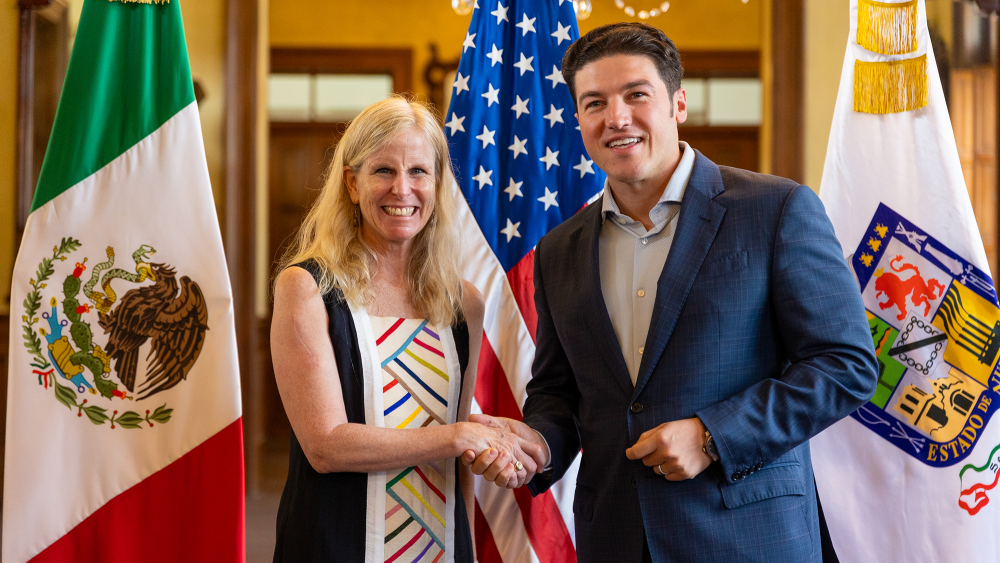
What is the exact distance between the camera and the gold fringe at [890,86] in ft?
6.87

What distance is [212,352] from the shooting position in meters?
2.04

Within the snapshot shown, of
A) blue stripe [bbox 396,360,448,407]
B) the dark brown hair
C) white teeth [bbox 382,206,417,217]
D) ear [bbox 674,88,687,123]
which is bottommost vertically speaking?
A: blue stripe [bbox 396,360,448,407]

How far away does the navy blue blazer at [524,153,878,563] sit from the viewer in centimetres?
141

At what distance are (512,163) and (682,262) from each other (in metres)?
1.02

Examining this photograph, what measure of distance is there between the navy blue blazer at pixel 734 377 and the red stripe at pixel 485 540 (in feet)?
2.38

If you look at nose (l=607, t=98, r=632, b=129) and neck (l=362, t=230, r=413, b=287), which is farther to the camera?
neck (l=362, t=230, r=413, b=287)

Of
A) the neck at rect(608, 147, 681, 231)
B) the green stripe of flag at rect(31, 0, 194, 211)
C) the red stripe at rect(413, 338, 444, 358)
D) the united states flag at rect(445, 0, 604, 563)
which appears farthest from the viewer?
the united states flag at rect(445, 0, 604, 563)

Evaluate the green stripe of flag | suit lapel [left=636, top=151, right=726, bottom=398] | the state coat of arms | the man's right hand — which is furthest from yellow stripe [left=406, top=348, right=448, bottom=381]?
the state coat of arms

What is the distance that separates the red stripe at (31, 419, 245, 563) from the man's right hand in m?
0.73

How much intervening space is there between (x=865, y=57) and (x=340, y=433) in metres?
1.72

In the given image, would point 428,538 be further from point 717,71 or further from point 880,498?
point 717,71

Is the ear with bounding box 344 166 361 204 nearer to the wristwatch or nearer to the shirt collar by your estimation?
the shirt collar

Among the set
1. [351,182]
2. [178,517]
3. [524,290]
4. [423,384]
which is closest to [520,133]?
[524,290]

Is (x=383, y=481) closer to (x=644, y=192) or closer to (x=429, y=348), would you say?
(x=429, y=348)
